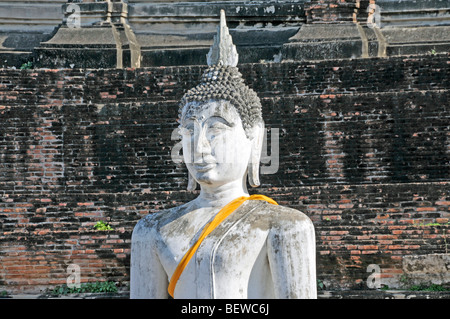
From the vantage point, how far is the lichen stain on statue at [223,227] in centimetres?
590

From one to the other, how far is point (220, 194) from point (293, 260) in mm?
671

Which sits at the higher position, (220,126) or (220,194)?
(220,126)

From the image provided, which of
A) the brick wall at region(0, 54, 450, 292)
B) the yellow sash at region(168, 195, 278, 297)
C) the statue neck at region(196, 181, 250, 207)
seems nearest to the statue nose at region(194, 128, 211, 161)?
the statue neck at region(196, 181, 250, 207)

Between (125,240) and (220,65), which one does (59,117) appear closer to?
(125,240)

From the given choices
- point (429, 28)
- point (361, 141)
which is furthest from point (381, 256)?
point (429, 28)

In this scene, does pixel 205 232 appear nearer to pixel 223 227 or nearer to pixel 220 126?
pixel 223 227

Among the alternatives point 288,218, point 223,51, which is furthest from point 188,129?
point 288,218

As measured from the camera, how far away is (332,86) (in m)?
14.6

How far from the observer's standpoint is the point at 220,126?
6.31 m

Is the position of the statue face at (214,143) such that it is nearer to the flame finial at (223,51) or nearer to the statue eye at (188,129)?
the statue eye at (188,129)

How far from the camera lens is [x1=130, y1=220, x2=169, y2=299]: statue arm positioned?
20.2 ft

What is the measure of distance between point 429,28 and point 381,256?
20.0 ft
